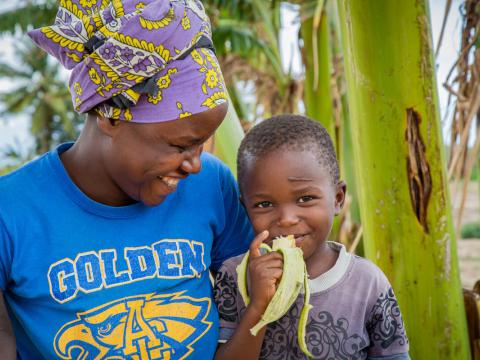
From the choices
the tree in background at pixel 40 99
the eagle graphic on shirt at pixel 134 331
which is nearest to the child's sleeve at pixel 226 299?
the eagle graphic on shirt at pixel 134 331

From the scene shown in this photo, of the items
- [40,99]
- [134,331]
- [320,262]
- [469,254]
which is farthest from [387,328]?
[40,99]

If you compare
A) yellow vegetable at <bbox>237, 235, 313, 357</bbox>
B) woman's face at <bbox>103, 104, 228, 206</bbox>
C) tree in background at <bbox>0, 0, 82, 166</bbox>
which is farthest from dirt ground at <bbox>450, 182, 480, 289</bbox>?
tree in background at <bbox>0, 0, 82, 166</bbox>

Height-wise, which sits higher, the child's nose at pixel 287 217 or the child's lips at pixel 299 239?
the child's nose at pixel 287 217

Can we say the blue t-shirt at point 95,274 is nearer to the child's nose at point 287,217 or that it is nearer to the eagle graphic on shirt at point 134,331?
the eagle graphic on shirt at point 134,331

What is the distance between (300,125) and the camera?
64.6 inches

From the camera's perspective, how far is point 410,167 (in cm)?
176

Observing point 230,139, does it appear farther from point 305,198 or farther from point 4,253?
point 4,253

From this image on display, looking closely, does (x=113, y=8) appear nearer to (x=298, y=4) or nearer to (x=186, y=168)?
(x=186, y=168)

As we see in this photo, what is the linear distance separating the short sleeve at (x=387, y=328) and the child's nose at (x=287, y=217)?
31 centimetres

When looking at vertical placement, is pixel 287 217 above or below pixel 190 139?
below

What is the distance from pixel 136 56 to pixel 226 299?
0.73 meters

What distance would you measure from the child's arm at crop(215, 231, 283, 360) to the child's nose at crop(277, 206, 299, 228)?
0.07 m

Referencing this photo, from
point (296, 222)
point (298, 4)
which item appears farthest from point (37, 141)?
point (296, 222)

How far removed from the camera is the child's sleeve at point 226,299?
165 cm
